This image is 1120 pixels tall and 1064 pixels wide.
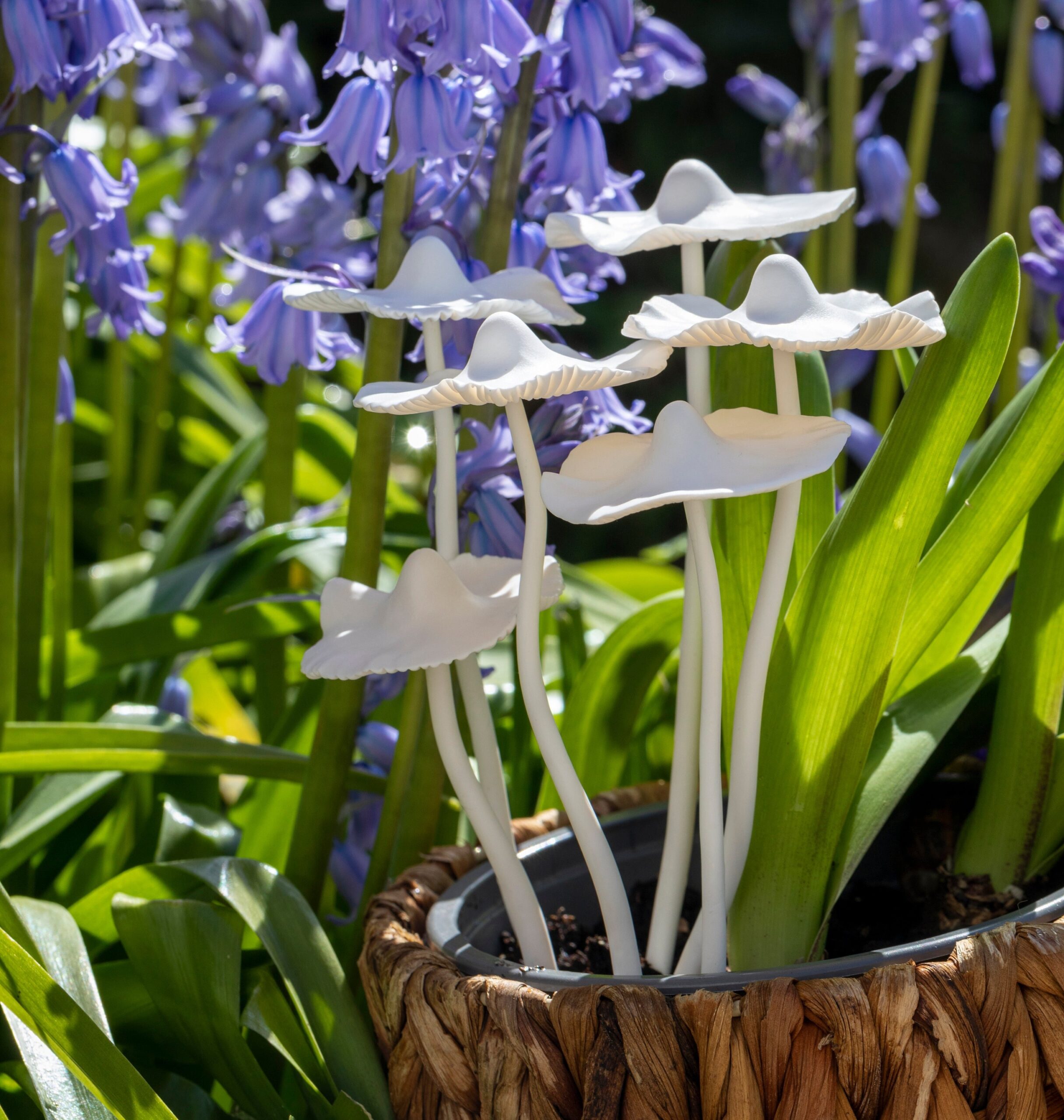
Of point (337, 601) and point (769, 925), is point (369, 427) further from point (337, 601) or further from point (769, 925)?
point (769, 925)

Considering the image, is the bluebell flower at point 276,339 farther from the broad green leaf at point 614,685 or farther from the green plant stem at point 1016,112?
the green plant stem at point 1016,112

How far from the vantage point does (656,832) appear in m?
0.74

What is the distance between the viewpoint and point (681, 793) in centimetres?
61

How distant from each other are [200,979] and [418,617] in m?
0.24

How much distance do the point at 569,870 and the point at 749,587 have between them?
8.2 inches

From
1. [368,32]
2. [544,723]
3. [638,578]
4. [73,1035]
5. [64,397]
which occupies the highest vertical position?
[368,32]

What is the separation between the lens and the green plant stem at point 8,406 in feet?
2.58

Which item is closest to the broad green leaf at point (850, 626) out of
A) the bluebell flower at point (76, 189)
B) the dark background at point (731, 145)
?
the bluebell flower at point (76, 189)

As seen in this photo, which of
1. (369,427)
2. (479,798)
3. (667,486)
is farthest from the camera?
(369,427)

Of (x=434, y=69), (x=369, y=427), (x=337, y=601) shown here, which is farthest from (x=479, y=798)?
(x=434, y=69)

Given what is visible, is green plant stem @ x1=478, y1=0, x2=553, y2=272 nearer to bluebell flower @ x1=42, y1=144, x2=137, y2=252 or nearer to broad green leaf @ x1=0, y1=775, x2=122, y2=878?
bluebell flower @ x1=42, y1=144, x2=137, y2=252

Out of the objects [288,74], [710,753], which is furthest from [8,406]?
[710,753]

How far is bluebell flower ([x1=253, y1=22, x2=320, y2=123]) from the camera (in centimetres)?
108

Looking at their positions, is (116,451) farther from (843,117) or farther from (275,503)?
(843,117)
